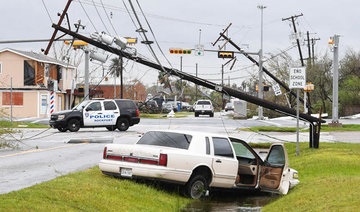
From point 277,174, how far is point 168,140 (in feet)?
8.13

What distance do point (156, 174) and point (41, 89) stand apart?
47917 mm

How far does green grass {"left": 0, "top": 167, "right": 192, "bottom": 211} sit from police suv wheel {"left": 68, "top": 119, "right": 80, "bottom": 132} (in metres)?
19.6

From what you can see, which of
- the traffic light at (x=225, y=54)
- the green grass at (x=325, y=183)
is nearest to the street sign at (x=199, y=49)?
the traffic light at (x=225, y=54)

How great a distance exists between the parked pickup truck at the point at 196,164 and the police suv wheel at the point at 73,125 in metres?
20.1

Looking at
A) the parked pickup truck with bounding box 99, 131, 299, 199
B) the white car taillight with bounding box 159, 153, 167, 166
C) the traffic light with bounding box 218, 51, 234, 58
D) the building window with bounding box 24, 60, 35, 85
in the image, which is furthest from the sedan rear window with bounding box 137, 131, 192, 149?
the building window with bounding box 24, 60, 35, 85

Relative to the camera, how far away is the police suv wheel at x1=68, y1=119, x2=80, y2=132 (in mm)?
31094

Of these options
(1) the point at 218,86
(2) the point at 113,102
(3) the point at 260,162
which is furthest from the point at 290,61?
(3) the point at 260,162

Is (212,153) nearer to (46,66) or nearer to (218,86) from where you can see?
(218,86)

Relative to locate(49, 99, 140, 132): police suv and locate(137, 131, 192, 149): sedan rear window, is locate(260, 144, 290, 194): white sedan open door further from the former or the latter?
locate(49, 99, 140, 132): police suv

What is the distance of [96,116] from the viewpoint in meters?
31.4

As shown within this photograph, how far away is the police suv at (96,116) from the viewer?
31.0 meters

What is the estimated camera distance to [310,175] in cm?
1373

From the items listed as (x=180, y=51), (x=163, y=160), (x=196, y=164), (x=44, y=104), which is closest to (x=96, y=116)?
(x=180, y=51)

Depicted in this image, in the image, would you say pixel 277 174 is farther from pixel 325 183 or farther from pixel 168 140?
pixel 168 140
